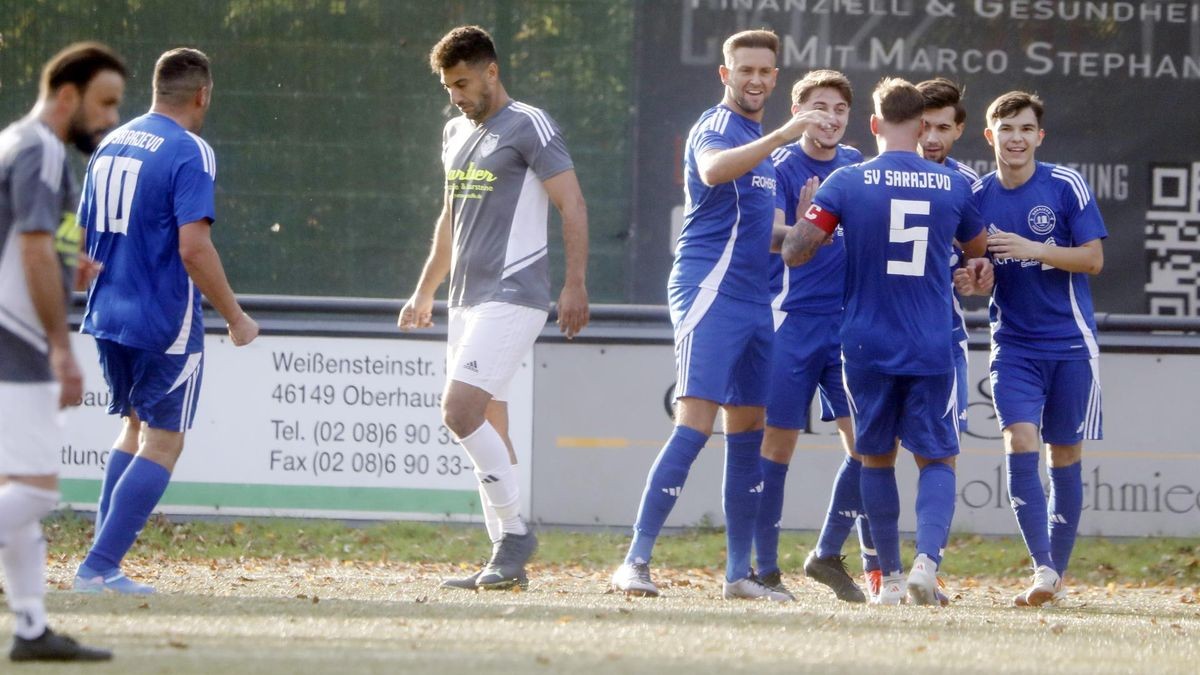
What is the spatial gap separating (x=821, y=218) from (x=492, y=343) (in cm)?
135

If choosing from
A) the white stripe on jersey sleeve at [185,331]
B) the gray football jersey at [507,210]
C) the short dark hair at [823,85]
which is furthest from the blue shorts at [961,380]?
the white stripe on jersey sleeve at [185,331]

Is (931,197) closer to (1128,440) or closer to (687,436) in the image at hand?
(687,436)

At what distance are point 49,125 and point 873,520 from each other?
358 centimetres

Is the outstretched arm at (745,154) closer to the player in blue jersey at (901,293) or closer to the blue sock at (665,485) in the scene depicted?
the player in blue jersey at (901,293)

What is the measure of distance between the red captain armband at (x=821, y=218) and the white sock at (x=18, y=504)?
10.1ft

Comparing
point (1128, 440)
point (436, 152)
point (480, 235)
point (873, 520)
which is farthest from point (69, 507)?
point (1128, 440)

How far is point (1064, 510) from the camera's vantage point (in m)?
7.44

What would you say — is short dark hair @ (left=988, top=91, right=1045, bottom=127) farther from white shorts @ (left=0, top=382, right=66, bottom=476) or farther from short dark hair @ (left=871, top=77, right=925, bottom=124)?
white shorts @ (left=0, top=382, right=66, bottom=476)

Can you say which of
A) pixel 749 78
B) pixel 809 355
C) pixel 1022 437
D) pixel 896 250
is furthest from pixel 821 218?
pixel 1022 437

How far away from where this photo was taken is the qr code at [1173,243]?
1048cm

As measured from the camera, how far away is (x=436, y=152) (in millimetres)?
10625

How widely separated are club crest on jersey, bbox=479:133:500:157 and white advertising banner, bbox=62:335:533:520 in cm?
343

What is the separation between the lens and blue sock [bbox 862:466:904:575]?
678cm

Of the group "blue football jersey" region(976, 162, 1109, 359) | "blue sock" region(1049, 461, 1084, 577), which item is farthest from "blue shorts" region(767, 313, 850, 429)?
"blue sock" region(1049, 461, 1084, 577)
